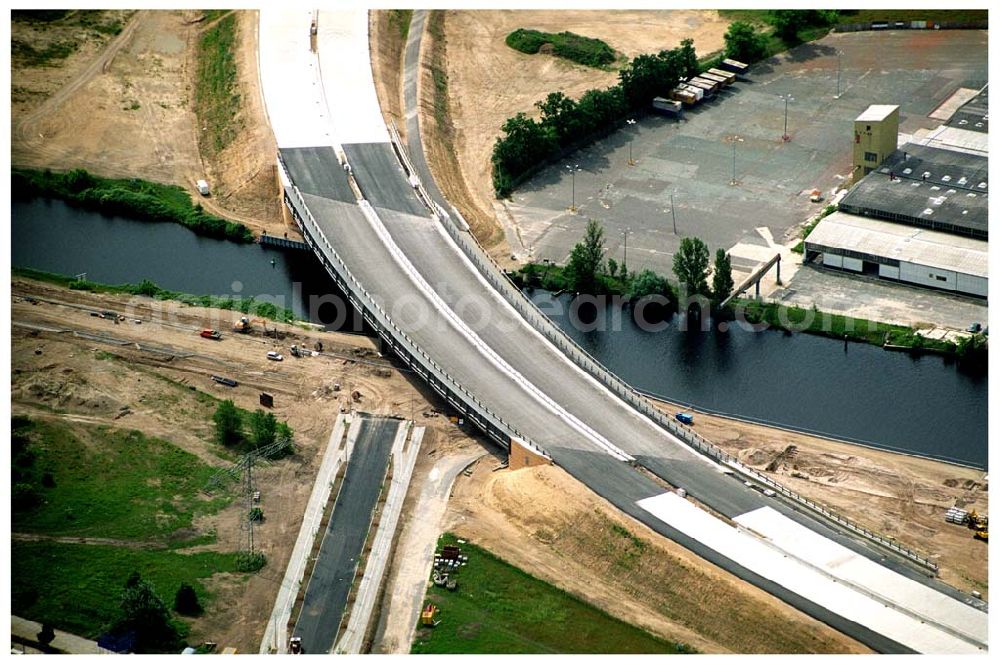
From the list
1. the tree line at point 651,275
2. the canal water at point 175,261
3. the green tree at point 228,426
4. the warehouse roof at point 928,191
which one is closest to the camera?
the green tree at point 228,426

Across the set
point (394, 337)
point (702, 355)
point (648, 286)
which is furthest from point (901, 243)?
point (394, 337)

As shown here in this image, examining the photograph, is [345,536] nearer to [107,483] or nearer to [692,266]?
[107,483]

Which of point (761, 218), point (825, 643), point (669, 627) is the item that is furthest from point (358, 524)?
point (761, 218)

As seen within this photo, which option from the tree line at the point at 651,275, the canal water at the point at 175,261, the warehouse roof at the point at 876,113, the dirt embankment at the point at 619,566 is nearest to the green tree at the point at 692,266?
the tree line at the point at 651,275

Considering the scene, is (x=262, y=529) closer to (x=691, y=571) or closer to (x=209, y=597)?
(x=209, y=597)

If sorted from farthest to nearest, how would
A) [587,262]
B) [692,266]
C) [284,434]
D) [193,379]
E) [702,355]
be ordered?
[587,262]
[692,266]
[702,355]
[193,379]
[284,434]

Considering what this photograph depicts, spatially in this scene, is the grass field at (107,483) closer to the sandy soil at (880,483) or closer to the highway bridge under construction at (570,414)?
the highway bridge under construction at (570,414)
